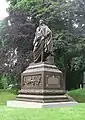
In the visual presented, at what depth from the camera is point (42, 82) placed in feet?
39.8

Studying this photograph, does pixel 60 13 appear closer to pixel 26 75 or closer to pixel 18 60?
pixel 18 60

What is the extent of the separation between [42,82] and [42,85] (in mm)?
130

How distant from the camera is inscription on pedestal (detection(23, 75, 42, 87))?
485 inches

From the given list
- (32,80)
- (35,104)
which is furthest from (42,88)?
(35,104)

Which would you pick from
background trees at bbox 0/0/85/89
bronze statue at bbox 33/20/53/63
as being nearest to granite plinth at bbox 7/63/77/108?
bronze statue at bbox 33/20/53/63

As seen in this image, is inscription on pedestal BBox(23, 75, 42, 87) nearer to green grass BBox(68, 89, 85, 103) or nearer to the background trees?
green grass BBox(68, 89, 85, 103)

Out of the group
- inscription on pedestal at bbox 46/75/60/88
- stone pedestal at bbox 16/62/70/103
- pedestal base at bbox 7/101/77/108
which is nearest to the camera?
pedestal base at bbox 7/101/77/108

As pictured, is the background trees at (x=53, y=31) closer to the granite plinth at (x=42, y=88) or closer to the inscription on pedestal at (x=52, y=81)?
the granite plinth at (x=42, y=88)

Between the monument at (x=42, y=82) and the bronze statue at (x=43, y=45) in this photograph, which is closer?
the monument at (x=42, y=82)

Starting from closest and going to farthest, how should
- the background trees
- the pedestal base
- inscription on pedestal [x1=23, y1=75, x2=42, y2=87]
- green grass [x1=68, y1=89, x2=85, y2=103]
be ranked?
the pedestal base < inscription on pedestal [x1=23, y1=75, x2=42, y2=87] < green grass [x1=68, y1=89, x2=85, y2=103] < the background trees

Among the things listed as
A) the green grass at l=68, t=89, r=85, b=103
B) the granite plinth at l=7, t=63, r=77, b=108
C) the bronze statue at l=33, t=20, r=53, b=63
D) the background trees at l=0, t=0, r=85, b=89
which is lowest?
the green grass at l=68, t=89, r=85, b=103

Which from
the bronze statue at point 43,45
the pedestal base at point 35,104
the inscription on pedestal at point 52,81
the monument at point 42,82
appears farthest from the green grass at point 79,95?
the pedestal base at point 35,104

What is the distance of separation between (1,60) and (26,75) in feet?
38.1

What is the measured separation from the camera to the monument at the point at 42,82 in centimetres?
1189
